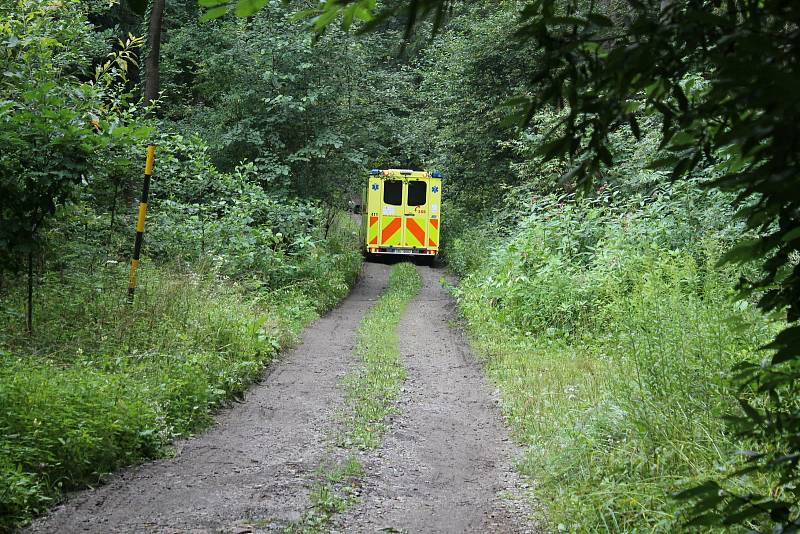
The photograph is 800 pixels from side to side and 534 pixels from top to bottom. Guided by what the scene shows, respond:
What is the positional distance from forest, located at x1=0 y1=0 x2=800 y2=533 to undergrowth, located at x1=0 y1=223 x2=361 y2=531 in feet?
0.09

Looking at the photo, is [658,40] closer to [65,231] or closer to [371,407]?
[371,407]

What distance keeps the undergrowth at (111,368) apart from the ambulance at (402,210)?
574 inches

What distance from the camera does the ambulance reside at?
25.8 meters

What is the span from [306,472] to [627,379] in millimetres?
2495

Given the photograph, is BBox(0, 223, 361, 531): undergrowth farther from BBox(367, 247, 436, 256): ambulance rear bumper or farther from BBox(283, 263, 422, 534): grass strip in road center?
BBox(367, 247, 436, 256): ambulance rear bumper

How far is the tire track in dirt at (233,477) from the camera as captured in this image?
4.41 metres

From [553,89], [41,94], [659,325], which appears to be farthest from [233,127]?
[553,89]

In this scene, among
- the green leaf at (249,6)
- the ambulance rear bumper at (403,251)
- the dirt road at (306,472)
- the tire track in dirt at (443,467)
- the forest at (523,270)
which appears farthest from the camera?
the ambulance rear bumper at (403,251)

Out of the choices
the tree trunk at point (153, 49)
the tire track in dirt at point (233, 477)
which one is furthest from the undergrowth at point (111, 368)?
the tree trunk at point (153, 49)

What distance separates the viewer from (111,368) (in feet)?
21.7

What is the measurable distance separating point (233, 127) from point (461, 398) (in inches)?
462

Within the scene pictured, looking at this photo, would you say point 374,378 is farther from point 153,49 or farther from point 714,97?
point 153,49

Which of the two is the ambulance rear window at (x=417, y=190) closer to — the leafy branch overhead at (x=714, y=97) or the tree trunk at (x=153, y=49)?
the tree trunk at (x=153, y=49)

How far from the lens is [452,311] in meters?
15.5
